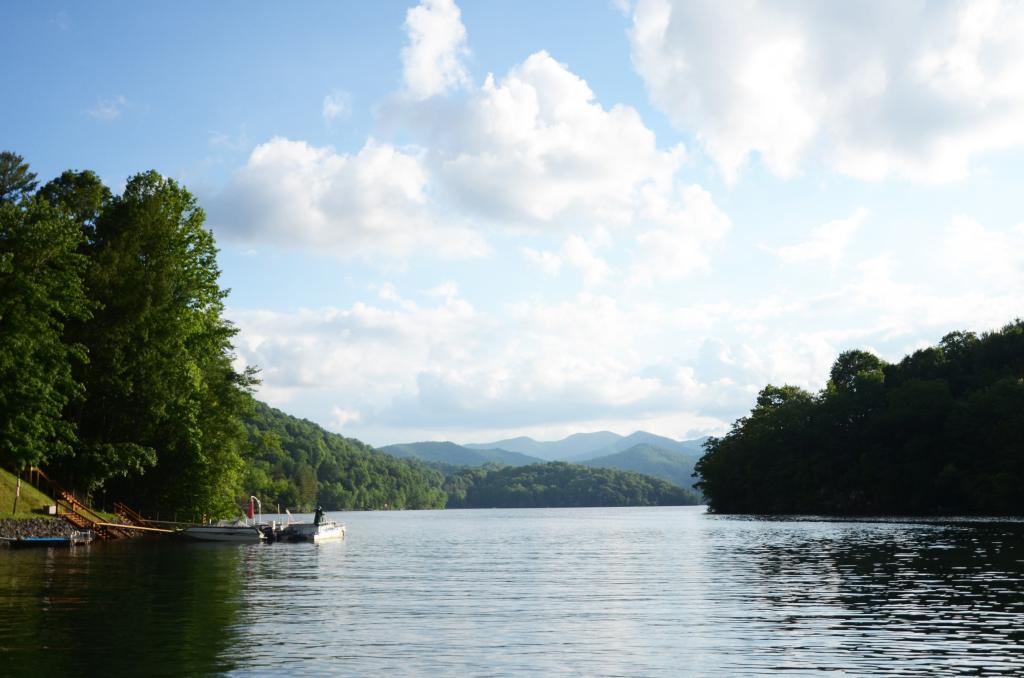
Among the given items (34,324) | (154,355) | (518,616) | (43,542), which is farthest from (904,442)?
(518,616)

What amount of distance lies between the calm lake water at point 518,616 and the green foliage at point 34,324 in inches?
370

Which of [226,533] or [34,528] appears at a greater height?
[34,528]

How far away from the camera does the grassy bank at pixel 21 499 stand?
62.1 m

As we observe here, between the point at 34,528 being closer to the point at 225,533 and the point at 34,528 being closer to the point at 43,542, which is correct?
the point at 43,542

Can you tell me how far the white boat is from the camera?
7550cm

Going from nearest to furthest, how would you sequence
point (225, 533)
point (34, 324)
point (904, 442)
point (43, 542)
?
1. point (34, 324)
2. point (43, 542)
3. point (225, 533)
4. point (904, 442)

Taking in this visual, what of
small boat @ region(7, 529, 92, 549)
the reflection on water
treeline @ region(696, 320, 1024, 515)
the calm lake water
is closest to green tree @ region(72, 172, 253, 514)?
small boat @ region(7, 529, 92, 549)

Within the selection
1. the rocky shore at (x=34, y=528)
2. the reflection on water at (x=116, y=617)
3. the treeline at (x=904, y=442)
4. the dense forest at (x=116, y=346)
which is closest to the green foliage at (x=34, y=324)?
the dense forest at (x=116, y=346)

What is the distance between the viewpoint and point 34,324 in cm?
5919

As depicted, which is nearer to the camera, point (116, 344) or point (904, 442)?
point (116, 344)

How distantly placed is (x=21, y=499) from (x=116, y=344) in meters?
12.6

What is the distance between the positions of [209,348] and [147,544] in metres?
17.5

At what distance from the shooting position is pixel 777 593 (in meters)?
33.3

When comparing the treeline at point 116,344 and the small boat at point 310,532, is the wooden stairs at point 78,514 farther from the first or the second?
the small boat at point 310,532
